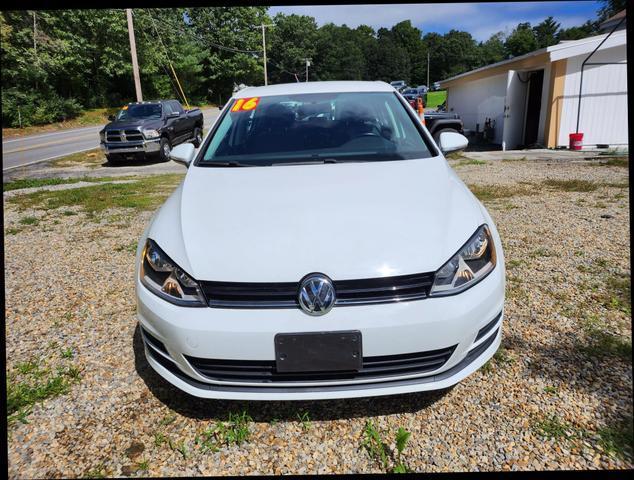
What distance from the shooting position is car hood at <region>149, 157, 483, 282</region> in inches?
72.3

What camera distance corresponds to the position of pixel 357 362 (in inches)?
70.1

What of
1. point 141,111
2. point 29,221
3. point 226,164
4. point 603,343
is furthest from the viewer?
point 141,111

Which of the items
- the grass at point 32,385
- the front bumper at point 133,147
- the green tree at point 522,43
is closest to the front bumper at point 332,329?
the grass at point 32,385

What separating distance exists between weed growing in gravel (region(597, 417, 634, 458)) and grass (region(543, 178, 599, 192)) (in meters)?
5.93

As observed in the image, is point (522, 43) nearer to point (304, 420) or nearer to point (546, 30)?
point (546, 30)

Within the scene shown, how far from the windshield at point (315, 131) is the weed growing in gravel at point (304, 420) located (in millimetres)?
1480

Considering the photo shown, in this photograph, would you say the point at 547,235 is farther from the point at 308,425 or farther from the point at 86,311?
the point at 86,311

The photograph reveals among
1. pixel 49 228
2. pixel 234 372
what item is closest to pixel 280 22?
pixel 49 228

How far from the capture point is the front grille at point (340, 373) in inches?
71.6

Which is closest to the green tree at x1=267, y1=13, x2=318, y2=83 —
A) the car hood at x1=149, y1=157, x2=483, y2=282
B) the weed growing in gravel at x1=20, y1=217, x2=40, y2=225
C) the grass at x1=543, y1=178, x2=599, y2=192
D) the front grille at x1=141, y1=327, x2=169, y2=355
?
the grass at x1=543, y1=178, x2=599, y2=192

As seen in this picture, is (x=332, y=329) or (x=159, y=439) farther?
(x=159, y=439)

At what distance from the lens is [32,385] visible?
251cm

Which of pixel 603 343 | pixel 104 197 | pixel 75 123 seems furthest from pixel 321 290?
pixel 75 123

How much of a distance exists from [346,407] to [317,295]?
0.77m
